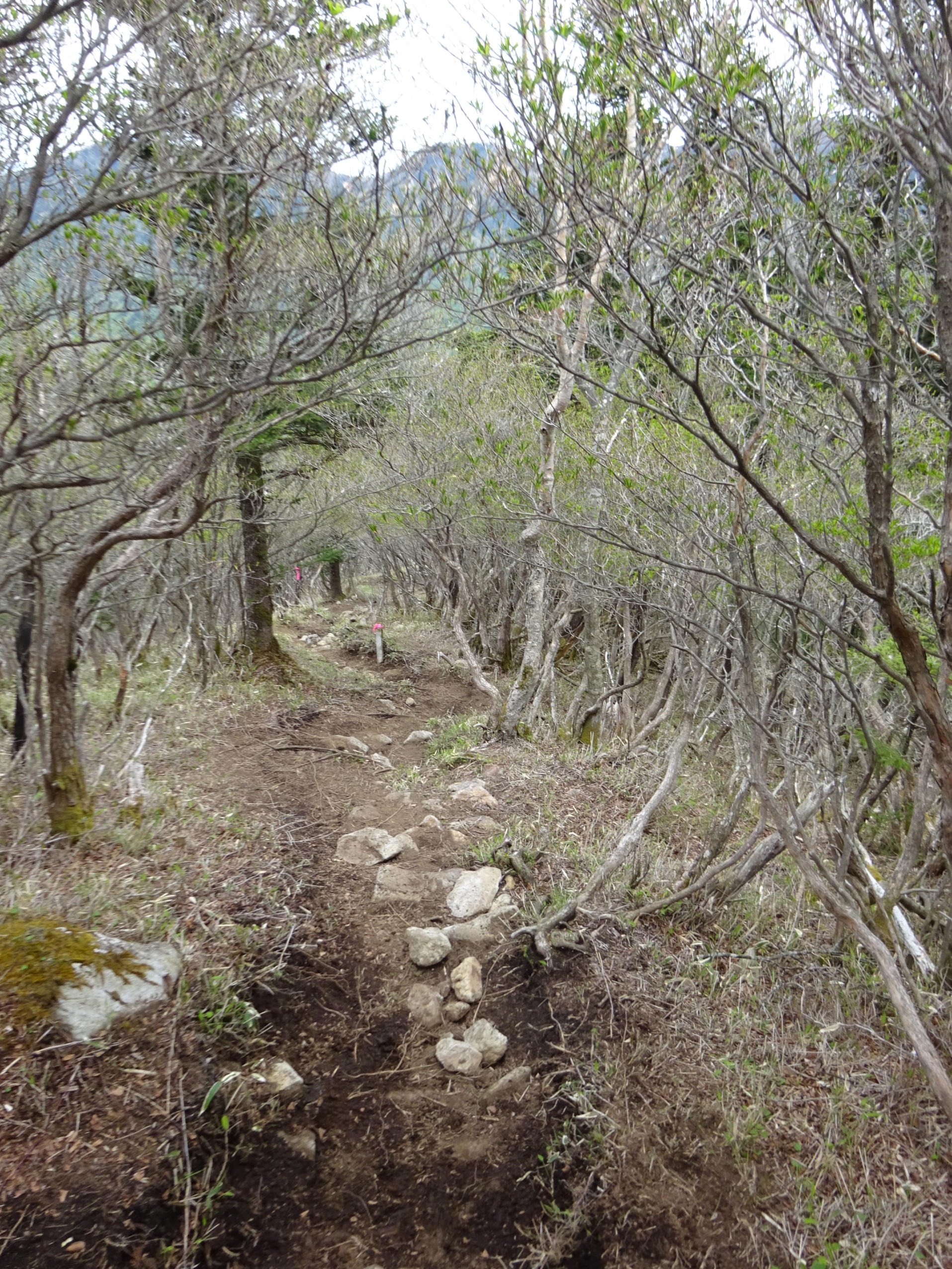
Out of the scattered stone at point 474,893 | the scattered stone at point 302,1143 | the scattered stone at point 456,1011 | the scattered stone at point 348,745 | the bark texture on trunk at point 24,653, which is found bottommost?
the scattered stone at point 456,1011

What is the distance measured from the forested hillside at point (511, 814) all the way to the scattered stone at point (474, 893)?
0.04m

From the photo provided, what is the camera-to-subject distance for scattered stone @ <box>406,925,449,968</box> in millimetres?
4230

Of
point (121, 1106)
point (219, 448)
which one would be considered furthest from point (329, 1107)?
point (219, 448)

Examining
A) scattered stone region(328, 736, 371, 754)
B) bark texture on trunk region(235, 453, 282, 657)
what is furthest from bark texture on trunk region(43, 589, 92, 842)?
bark texture on trunk region(235, 453, 282, 657)

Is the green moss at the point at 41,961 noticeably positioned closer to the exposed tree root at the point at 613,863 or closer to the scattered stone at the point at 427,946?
the scattered stone at the point at 427,946

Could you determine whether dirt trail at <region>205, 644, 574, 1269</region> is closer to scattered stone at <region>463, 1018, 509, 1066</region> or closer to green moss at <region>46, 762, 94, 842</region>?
scattered stone at <region>463, 1018, 509, 1066</region>

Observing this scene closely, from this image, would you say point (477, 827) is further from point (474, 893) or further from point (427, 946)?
point (427, 946)

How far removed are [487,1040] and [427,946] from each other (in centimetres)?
74

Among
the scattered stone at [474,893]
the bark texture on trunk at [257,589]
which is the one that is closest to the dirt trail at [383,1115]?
the scattered stone at [474,893]

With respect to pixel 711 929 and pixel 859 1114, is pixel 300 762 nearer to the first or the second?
pixel 711 929

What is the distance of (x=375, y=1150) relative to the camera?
10.1ft

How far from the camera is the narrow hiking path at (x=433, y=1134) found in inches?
106

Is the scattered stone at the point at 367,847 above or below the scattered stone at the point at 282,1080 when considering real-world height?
above

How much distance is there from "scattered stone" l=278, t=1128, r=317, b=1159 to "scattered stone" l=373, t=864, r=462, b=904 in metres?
1.82
